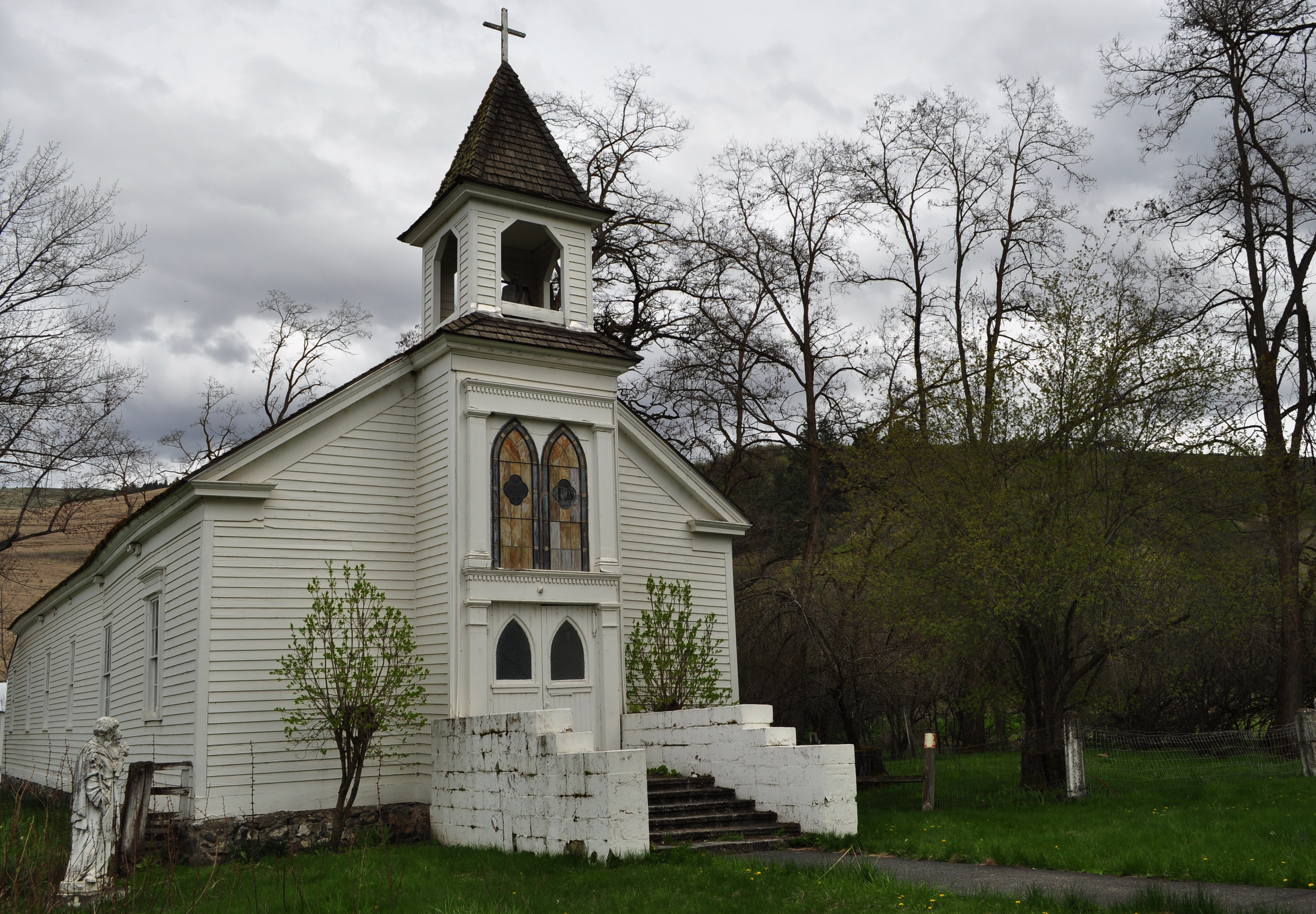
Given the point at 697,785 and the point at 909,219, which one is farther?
the point at 909,219

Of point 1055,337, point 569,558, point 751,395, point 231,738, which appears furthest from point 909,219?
point 231,738

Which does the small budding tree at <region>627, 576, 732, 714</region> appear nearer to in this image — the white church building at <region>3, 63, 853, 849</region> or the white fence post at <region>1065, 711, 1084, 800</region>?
the white church building at <region>3, 63, 853, 849</region>

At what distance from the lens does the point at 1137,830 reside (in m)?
11.7

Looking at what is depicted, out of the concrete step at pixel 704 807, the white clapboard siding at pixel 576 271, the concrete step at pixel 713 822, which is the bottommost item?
the concrete step at pixel 713 822

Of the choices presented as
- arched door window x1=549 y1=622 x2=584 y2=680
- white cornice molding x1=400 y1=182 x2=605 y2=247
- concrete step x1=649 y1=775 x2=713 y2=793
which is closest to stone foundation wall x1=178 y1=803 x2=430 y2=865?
arched door window x1=549 y1=622 x2=584 y2=680

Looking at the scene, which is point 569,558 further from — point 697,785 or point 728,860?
point 728,860

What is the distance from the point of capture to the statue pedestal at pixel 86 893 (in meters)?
9.13

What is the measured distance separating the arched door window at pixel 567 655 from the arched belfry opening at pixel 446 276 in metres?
5.28

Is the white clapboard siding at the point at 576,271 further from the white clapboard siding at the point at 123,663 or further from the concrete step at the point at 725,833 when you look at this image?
the concrete step at the point at 725,833

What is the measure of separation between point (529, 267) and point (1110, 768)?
1253cm

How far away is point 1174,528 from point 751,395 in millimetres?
12535

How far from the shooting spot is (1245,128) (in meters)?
23.6

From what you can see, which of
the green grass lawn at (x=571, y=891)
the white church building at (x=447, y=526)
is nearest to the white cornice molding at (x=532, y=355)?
the white church building at (x=447, y=526)

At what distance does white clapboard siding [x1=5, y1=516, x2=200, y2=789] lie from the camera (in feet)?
49.0
